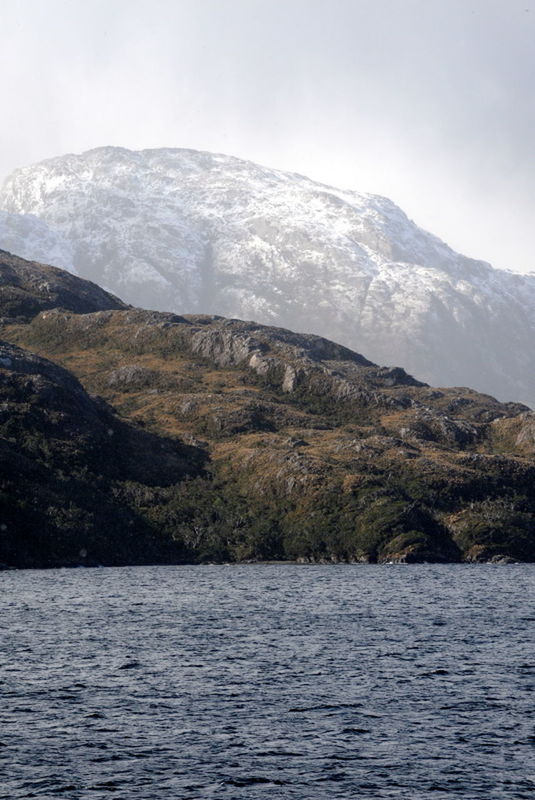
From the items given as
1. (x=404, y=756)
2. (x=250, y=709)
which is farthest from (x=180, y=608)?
(x=404, y=756)

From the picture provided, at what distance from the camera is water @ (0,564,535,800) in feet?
119

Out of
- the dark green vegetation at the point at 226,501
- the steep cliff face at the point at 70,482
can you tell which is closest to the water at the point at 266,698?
the steep cliff face at the point at 70,482

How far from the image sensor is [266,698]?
1975 inches

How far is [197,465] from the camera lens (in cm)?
19800

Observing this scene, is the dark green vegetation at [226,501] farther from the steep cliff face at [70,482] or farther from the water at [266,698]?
the water at [266,698]

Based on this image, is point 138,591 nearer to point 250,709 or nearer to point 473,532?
point 250,709

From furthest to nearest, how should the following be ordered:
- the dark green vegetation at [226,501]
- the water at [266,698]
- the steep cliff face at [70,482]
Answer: the dark green vegetation at [226,501]
the steep cliff face at [70,482]
the water at [266,698]

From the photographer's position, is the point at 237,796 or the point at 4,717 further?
the point at 4,717

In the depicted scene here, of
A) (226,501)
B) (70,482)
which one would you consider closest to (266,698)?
(70,482)

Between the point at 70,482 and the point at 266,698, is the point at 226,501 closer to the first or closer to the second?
the point at 70,482

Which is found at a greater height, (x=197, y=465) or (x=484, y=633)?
(x=197, y=465)

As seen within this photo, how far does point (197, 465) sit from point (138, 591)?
295 ft

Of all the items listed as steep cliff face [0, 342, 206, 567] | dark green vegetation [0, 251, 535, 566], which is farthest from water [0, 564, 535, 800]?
dark green vegetation [0, 251, 535, 566]

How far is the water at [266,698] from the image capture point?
3612cm
